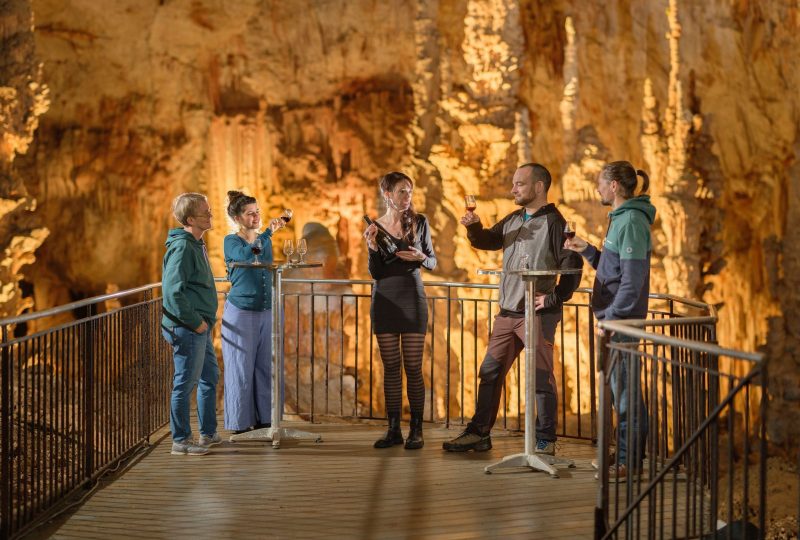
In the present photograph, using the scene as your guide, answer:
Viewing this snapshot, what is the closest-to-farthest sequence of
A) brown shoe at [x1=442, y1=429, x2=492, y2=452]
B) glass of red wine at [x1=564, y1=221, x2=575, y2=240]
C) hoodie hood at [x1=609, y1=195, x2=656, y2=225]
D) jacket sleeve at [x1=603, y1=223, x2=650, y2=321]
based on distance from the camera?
glass of red wine at [x1=564, y1=221, x2=575, y2=240] → jacket sleeve at [x1=603, y1=223, x2=650, y2=321] → hoodie hood at [x1=609, y1=195, x2=656, y2=225] → brown shoe at [x1=442, y1=429, x2=492, y2=452]

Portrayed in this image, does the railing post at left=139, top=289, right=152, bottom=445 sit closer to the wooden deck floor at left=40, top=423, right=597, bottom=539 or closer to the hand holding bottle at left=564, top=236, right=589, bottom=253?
the wooden deck floor at left=40, top=423, right=597, bottom=539

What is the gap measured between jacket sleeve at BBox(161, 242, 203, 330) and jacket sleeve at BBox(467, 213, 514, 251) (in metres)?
1.87

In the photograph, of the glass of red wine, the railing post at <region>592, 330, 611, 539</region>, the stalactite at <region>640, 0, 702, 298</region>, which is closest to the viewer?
the railing post at <region>592, 330, 611, 539</region>

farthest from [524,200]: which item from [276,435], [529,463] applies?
[276,435]

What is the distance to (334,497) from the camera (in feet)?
17.0

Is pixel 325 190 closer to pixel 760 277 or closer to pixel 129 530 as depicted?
pixel 760 277

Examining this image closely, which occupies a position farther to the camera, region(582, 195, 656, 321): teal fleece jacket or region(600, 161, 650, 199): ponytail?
region(600, 161, 650, 199): ponytail

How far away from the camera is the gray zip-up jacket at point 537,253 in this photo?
219 inches

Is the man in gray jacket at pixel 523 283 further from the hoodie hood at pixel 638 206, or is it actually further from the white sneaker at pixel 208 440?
the white sneaker at pixel 208 440

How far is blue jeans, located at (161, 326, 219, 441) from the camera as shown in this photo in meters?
5.88

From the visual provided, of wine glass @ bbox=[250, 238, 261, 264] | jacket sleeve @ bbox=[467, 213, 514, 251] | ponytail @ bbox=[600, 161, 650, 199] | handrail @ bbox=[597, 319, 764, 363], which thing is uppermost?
ponytail @ bbox=[600, 161, 650, 199]

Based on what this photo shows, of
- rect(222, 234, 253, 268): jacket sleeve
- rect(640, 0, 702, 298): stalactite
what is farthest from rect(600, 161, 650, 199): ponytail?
rect(640, 0, 702, 298): stalactite

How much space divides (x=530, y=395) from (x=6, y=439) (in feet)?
9.69

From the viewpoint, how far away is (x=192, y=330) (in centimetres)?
580
